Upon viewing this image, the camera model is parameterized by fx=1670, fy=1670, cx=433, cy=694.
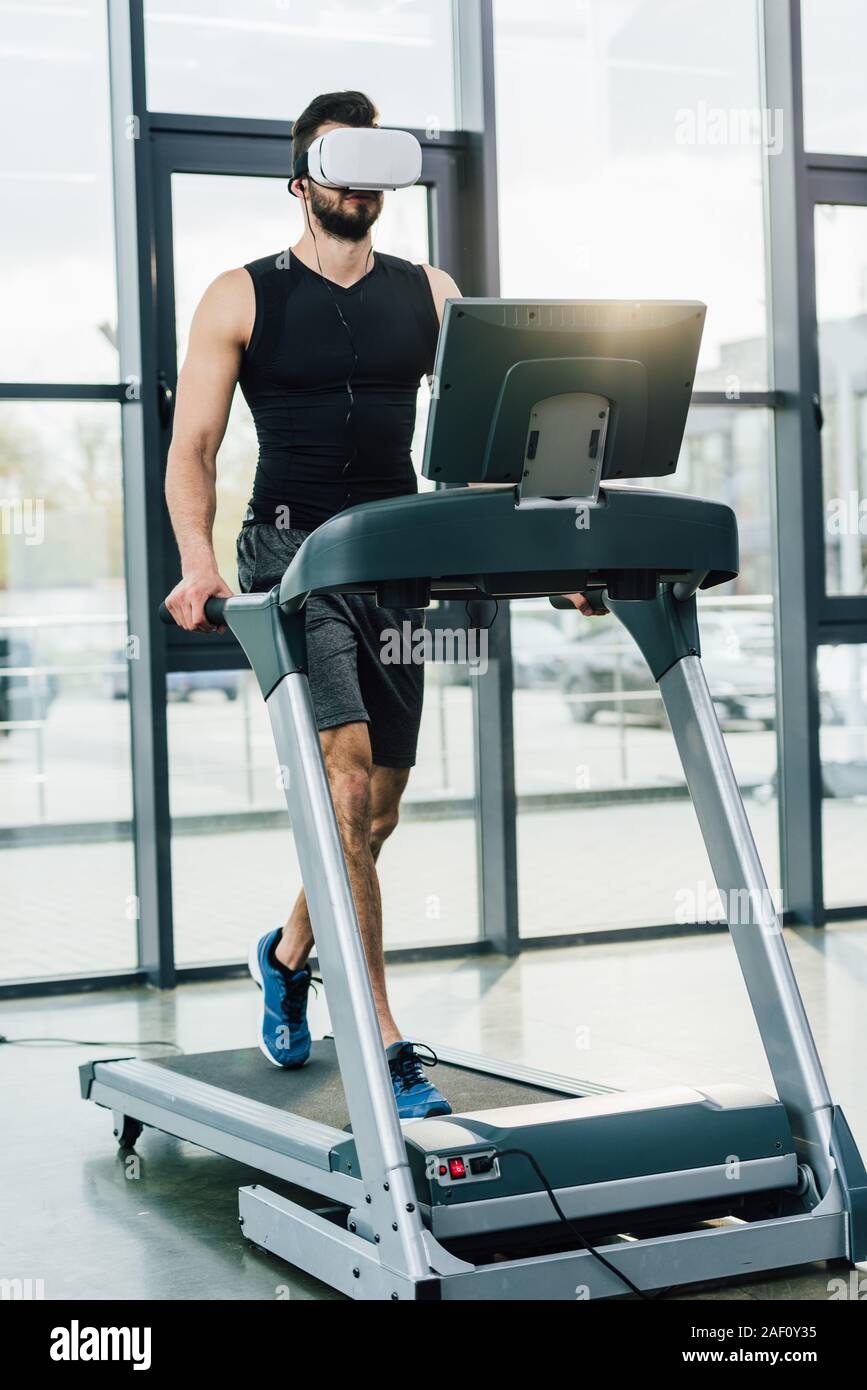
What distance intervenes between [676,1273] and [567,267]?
3.29m

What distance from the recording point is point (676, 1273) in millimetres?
2084

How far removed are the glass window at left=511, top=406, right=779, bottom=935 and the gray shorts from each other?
1956 mm

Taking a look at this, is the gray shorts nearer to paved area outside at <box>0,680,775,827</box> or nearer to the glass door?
paved area outside at <box>0,680,775,827</box>

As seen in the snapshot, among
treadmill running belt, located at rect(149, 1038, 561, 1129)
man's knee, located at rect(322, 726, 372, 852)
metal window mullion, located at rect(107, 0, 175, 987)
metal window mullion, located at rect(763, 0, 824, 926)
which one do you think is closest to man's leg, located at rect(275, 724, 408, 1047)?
man's knee, located at rect(322, 726, 372, 852)

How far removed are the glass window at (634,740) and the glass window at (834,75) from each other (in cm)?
87

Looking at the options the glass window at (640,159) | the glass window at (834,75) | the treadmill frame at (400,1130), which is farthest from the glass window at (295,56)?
the treadmill frame at (400,1130)

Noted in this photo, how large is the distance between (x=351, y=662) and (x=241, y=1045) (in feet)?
4.43

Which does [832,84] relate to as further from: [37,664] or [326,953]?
[326,953]

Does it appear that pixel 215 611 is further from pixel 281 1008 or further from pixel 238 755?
pixel 238 755

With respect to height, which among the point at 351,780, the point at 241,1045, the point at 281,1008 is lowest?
the point at 241,1045

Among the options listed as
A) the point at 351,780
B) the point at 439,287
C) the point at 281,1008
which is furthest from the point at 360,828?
the point at 439,287

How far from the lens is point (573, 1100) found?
2283 mm

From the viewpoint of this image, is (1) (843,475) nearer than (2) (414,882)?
No

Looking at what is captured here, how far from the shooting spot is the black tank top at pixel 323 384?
8.90 feet
